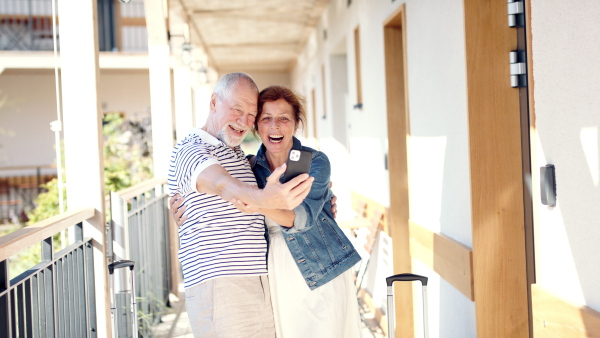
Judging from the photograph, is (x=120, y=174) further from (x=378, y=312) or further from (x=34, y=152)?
(x=34, y=152)

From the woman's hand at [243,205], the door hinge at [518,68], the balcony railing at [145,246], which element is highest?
the door hinge at [518,68]

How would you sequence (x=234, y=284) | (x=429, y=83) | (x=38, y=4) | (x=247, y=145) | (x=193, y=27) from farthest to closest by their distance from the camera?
(x=247, y=145) < (x=38, y=4) < (x=193, y=27) < (x=429, y=83) < (x=234, y=284)

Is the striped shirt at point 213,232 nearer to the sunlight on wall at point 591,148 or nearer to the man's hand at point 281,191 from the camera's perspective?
the man's hand at point 281,191

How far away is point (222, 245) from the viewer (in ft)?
6.69

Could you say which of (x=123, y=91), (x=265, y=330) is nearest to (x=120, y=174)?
(x=265, y=330)

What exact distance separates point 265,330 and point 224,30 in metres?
9.61

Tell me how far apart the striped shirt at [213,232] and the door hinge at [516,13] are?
4.88 ft

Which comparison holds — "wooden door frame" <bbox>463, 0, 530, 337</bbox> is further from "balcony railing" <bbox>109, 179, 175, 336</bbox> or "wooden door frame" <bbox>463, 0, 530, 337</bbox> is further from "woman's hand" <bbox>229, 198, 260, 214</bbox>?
"balcony railing" <bbox>109, 179, 175, 336</bbox>

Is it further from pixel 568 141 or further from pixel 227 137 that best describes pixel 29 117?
pixel 568 141

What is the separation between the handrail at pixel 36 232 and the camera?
209cm

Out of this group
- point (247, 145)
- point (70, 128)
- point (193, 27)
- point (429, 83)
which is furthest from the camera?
point (247, 145)

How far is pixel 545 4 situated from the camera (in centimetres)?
211

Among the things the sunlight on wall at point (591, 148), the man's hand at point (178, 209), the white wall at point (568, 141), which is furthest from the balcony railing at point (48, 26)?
the sunlight on wall at point (591, 148)

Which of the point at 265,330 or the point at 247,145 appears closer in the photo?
the point at 265,330
